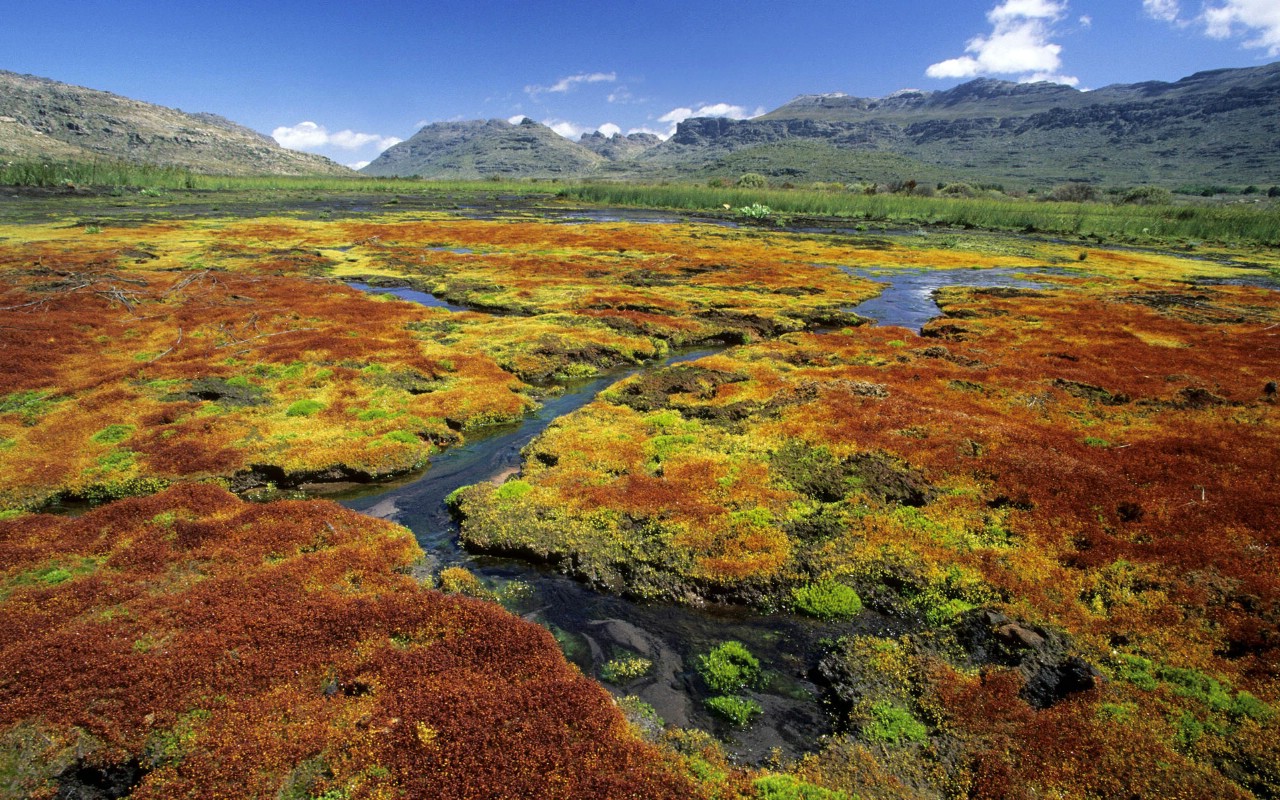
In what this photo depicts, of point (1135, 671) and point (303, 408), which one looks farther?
point (303, 408)

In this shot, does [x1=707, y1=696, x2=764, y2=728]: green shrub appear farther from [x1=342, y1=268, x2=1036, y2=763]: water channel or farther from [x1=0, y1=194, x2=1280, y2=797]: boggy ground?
[x1=0, y1=194, x2=1280, y2=797]: boggy ground

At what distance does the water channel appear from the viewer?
347 inches

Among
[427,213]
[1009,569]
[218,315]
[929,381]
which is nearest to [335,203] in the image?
[427,213]

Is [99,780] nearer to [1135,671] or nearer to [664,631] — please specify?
[664,631]

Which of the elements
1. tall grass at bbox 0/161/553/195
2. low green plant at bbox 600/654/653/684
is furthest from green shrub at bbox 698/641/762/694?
tall grass at bbox 0/161/553/195

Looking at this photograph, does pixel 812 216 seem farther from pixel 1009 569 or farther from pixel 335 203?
pixel 1009 569

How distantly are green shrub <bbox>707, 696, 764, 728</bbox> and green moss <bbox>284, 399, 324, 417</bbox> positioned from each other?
616 inches

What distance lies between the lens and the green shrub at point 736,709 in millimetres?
8805

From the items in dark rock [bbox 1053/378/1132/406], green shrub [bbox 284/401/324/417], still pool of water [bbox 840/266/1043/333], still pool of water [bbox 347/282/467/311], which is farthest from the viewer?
still pool of water [bbox 840/266/1043/333]

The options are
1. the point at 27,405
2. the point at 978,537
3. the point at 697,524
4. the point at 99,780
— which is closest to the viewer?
the point at 99,780

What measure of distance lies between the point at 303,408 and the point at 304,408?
0.09 ft

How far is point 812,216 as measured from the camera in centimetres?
10331

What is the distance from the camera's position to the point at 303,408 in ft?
62.0

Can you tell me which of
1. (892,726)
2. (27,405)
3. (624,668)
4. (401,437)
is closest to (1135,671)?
(892,726)
